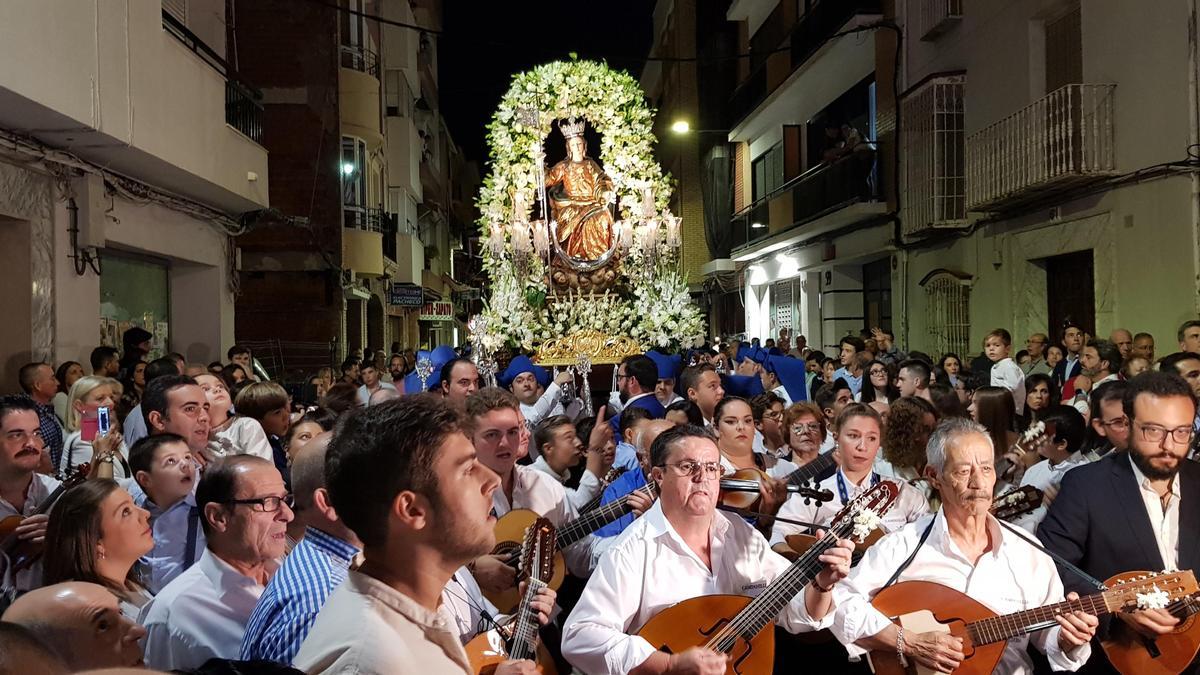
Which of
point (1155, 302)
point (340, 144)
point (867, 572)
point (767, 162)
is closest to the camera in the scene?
point (867, 572)

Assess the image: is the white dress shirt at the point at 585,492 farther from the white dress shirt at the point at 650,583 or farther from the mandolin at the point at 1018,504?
the mandolin at the point at 1018,504

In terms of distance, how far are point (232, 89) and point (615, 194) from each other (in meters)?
5.27

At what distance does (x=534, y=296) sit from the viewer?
14.1 metres

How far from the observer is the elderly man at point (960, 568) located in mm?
3863

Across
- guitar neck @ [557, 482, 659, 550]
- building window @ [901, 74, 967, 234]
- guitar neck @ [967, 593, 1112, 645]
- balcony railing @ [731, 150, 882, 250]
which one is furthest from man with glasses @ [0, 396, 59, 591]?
balcony railing @ [731, 150, 882, 250]

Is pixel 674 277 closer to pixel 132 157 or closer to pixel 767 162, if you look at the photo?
pixel 132 157

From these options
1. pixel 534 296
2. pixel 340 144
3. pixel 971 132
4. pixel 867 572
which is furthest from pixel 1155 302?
pixel 340 144

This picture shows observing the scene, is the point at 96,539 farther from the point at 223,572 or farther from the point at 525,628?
the point at 525,628

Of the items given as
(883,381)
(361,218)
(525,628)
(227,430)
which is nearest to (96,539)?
(525,628)

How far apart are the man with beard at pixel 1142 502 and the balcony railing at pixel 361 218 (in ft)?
63.3

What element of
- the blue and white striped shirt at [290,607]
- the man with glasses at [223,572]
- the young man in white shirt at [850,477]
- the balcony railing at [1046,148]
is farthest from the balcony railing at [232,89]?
the balcony railing at [1046,148]

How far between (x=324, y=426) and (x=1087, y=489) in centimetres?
394

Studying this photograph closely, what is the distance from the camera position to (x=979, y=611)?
12.8 ft

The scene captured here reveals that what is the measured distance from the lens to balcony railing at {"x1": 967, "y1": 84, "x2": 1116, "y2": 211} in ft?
39.2
